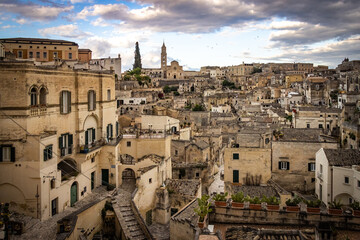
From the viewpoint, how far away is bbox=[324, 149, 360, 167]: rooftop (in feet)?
78.9

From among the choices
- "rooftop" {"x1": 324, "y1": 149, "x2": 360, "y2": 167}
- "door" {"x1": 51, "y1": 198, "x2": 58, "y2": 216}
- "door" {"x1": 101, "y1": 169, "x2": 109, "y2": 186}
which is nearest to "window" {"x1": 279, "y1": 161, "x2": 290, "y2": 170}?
"rooftop" {"x1": 324, "y1": 149, "x2": 360, "y2": 167}

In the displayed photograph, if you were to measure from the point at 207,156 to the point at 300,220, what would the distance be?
79.2 feet

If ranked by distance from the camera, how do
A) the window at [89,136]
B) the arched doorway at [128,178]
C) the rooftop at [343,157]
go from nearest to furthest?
1. the rooftop at [343,157]
2. the window at [89,136]
3. the arched doorway at [128,178]

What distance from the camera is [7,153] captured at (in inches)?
735

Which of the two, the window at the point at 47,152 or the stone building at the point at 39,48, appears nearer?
the window at the point at 47,152

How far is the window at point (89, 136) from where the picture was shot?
25.9m

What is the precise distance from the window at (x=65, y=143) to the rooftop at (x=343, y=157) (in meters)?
19.4

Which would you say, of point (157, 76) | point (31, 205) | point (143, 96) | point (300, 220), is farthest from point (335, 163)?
point (157, 76)

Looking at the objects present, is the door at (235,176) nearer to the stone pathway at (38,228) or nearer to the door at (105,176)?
the door at (105,176)

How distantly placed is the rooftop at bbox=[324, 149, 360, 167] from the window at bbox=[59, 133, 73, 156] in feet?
63.7

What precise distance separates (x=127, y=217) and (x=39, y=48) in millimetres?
29797

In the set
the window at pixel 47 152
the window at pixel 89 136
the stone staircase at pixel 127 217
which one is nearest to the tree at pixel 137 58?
the window at pixel 89 136

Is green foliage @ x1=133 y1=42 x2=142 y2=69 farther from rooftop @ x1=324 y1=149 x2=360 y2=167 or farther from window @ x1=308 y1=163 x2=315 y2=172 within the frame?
rooftop @ x1=324 y1=149 x2=360 y2=167

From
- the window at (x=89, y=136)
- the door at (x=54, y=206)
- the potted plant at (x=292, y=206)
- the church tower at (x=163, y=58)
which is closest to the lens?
the potted plant at (x=292, y=206)
